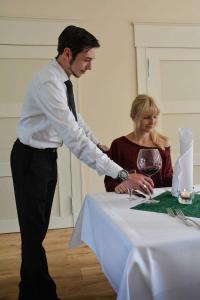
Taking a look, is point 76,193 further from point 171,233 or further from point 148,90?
point 171,233

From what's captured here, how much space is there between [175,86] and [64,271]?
2.11 metres

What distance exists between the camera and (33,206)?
1727mm

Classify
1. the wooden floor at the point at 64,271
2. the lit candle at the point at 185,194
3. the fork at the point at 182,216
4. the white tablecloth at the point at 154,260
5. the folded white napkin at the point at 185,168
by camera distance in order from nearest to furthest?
the white tablecloth at the point at 154,260 < the fork at the point at 182,216 < the lit candle at the point at 185,194 < the folded white napkin at the point at 185,168 < the wooden floor at the point at 64,271

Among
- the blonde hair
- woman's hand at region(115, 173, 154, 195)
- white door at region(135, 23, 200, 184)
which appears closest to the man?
woman's hand at region(115, 173, 154, 195)

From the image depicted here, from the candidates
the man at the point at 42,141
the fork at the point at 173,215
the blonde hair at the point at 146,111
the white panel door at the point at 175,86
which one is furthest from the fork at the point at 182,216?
the white panel door at the point at 175,86

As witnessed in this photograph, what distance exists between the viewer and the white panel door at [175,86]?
3477 mm

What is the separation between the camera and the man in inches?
63.1

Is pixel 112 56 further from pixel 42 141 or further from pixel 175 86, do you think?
pixel 42 141

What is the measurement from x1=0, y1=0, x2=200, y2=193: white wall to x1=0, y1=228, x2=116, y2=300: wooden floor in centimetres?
78

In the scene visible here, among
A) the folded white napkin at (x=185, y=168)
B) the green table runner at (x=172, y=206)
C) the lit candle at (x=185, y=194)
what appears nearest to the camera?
the green table runner at (x=172, y=206)

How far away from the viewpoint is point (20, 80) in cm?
327

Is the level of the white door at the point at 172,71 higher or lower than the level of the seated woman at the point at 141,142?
higher

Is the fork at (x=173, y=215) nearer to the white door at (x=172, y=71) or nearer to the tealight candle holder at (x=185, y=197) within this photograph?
the tealight candle holder at (x=185, y=197)

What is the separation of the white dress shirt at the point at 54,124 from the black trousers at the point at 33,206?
0.07 m
